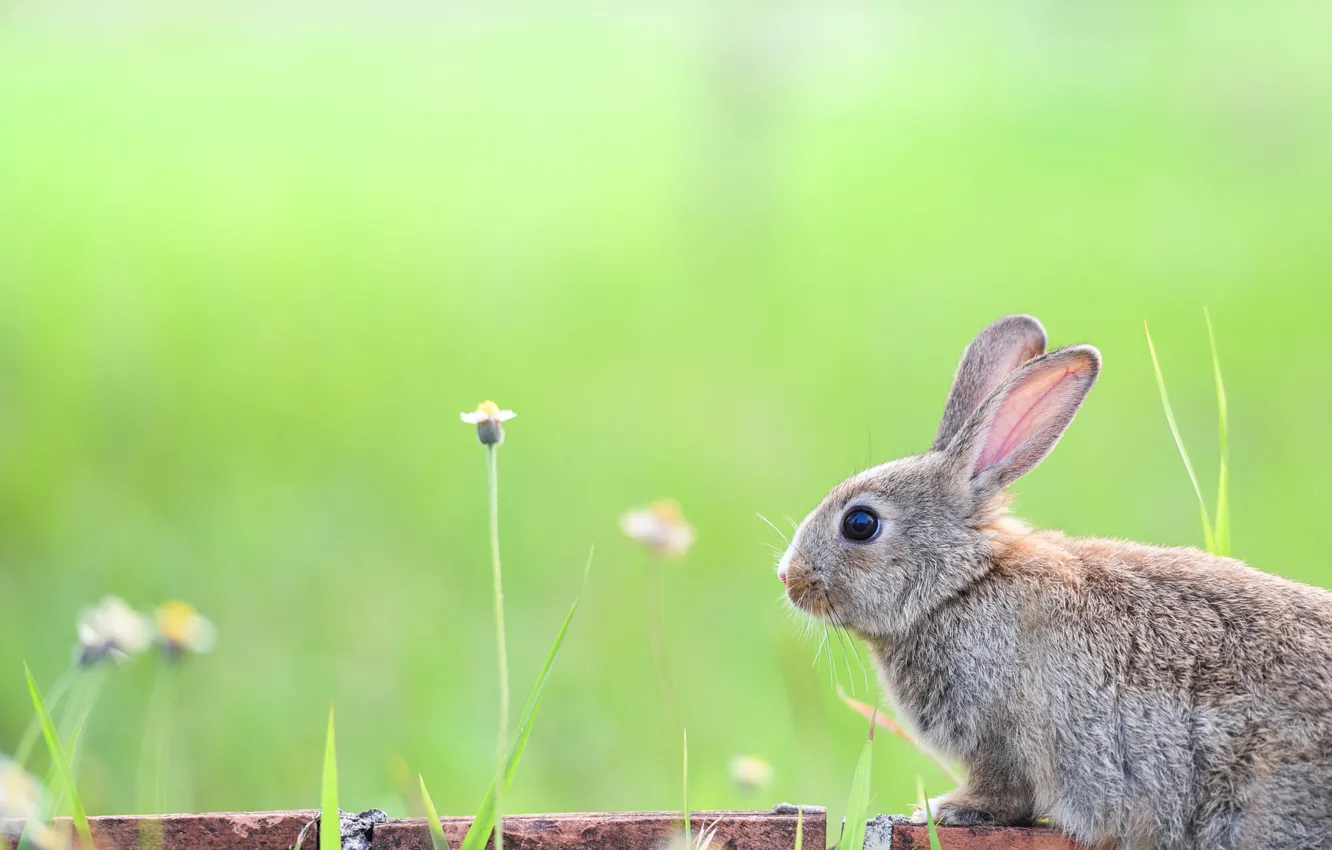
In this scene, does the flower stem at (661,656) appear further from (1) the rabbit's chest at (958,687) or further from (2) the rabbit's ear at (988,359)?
(2) the rabbit's ear at (988,359)

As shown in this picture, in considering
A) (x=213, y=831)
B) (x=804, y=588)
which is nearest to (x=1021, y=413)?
(x=804, y=588)

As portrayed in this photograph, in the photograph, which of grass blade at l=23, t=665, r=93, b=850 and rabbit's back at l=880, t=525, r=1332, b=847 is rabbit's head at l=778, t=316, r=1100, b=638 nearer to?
rabbit's back at l=880, t=525, r=1332, b=847

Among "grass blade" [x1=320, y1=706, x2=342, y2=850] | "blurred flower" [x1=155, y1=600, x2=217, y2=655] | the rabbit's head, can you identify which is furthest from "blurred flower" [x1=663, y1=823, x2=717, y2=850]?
"blurred flower" [x1=155, y1=600, x2=217, y2=655]

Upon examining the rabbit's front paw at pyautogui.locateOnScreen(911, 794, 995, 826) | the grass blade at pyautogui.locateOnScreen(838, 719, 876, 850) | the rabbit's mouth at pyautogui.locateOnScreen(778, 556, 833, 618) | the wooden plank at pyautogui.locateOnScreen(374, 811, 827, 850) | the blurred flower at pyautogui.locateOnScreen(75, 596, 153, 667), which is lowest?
the rabbit's front paw at pyautogui.locateOnScreen(911, 794, 995, 826)

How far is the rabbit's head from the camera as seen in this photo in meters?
3.11

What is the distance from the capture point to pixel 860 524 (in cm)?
332

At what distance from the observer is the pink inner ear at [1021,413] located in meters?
3.18

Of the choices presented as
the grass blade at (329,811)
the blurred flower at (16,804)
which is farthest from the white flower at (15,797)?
the grass blade at (329,811)

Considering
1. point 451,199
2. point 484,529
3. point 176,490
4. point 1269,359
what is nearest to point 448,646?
point 484,529

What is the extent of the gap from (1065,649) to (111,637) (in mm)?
1908

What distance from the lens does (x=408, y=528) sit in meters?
6.55

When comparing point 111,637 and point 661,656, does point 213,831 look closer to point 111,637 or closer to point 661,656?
point 111,637

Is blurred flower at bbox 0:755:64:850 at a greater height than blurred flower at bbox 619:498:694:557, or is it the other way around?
blurred flower at bbox 619:498:694:557

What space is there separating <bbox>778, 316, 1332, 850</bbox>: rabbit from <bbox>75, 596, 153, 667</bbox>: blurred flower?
5.03ft
